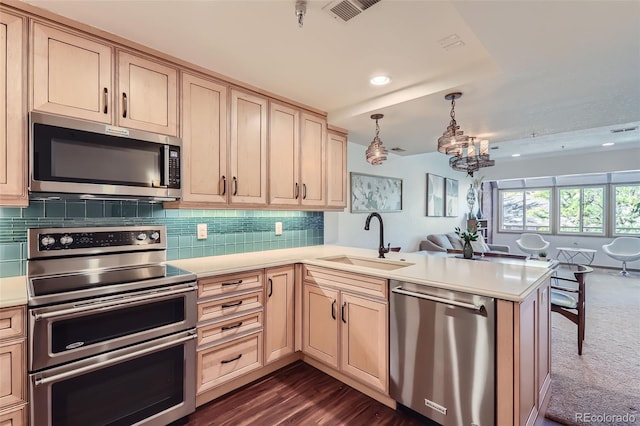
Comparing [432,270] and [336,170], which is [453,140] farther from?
[336,170]

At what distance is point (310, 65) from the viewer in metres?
2.10

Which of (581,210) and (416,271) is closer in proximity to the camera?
(416,271)

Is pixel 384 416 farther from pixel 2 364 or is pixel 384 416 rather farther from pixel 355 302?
pixel 2 364

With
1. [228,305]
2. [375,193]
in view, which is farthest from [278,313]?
[375,193]

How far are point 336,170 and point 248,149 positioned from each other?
1.07 meters

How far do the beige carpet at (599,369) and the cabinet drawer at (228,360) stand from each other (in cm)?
198

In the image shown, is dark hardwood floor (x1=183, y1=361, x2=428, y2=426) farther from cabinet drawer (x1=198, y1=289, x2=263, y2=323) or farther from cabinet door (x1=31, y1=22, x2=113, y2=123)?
cabinet door (x1=31, y1=22, x2=113, y2=123)

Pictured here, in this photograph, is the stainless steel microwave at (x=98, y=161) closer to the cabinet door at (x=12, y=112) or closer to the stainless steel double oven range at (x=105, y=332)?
the cabinet door at (x=12, y=112)

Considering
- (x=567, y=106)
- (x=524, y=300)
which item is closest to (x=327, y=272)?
(x=524, y=300)

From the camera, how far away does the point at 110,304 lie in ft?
5.00

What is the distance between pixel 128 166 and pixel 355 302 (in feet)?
5.61

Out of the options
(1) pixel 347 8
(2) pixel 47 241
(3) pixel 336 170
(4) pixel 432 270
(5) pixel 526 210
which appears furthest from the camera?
(5) pixel 526 210

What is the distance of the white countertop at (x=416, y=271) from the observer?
150 cm

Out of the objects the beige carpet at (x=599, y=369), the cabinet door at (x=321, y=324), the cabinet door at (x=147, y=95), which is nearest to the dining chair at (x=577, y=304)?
the beige carpet at (x=599, y=369)
